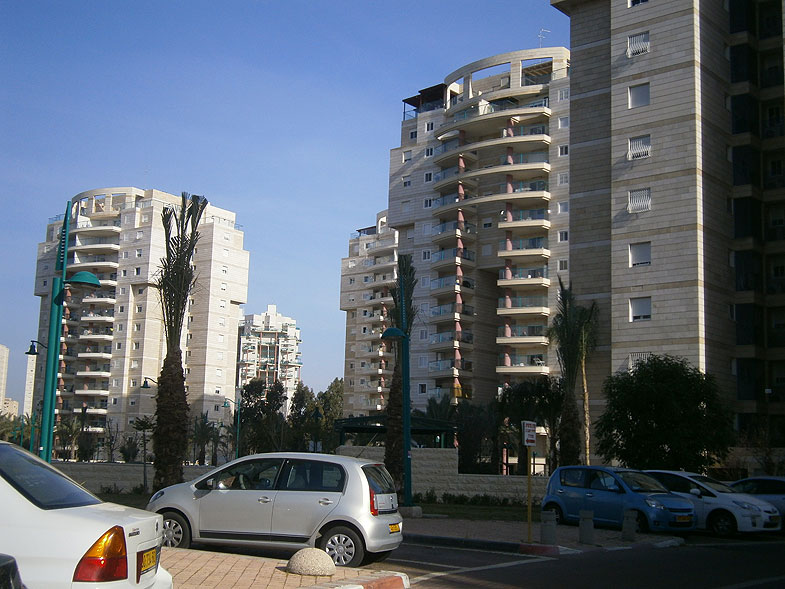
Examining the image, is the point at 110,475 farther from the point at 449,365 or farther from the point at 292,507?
the point at 449,365

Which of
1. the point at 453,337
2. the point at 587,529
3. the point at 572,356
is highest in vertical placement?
the point at 453,337

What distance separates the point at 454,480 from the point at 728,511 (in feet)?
47.7

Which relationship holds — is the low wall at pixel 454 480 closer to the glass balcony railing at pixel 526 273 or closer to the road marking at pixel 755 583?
the road marking at pixel 755 583

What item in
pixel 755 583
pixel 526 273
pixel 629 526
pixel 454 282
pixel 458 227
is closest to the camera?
pixel 755 583

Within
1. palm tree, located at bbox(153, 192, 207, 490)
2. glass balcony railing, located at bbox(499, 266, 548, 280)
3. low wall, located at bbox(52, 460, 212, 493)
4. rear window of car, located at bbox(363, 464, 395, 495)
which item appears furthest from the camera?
glass balcony railing, located at bbox(499, 266, 548, 280)

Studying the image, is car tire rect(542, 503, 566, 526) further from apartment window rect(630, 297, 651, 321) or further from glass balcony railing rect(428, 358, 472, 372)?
glass balcony railing rect(428, 358, 472, 372)

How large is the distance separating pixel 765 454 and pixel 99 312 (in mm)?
83561

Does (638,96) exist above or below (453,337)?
above

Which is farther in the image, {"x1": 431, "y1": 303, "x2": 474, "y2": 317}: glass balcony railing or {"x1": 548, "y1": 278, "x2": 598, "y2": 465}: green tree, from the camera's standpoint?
{"x1": 431, "y1": 303, "x2": 474, "y2": 317}: glass balcony railing

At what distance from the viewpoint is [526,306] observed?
65750mm

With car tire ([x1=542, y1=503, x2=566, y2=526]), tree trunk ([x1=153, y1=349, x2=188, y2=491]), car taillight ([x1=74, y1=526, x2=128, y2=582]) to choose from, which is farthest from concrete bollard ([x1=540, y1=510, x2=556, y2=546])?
tree trunk ([x1=153, y1=349, x2=188, y2=491])

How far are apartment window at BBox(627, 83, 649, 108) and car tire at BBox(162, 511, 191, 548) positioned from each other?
39.1 meters

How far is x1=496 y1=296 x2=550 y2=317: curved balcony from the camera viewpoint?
65.1 meters

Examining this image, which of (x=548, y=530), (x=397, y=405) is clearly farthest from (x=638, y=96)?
(x=548, y=530)
